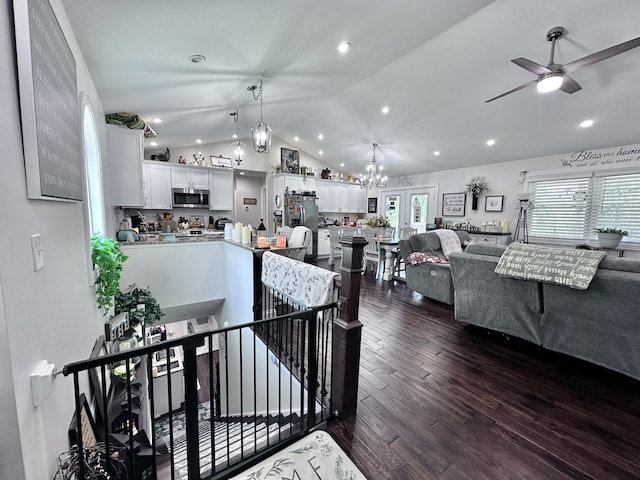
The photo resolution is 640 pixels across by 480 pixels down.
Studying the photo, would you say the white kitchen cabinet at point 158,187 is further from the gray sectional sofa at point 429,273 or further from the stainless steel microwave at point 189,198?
the gray sectional sofa at point 429,273

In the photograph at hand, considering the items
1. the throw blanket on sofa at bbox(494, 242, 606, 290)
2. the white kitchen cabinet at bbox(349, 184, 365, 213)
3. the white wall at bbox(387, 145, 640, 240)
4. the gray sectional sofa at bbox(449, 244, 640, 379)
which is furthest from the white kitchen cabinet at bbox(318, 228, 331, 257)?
the throw blanket on sofa at bbox(494, 242, 606, 290)

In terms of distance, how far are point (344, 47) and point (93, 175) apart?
Result: 301 centimetres

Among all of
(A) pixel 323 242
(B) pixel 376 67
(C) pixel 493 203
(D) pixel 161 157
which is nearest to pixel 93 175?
(D) pixel 161 157

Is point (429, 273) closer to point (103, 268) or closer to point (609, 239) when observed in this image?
point (609, 239)

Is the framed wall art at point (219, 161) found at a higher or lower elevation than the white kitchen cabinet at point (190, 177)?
higher

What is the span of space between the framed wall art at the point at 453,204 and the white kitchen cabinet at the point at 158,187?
6827 mm

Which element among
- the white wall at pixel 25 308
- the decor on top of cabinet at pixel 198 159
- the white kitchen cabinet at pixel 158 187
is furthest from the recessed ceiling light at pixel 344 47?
the white kitchen cabinet at pixel 158 187

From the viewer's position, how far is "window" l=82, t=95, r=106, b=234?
2307 millimetres

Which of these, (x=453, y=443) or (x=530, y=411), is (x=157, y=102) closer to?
(x=453, y=443)

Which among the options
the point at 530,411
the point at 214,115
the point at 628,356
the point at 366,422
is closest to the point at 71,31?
the point at 214,115

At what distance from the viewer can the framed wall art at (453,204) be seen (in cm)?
676

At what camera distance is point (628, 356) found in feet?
6.71

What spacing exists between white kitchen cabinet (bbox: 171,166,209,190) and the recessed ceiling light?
4214mm

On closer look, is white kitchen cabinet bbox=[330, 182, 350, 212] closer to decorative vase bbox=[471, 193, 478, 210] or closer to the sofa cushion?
decorative vase bbox=[471, 193, 478, 210]
